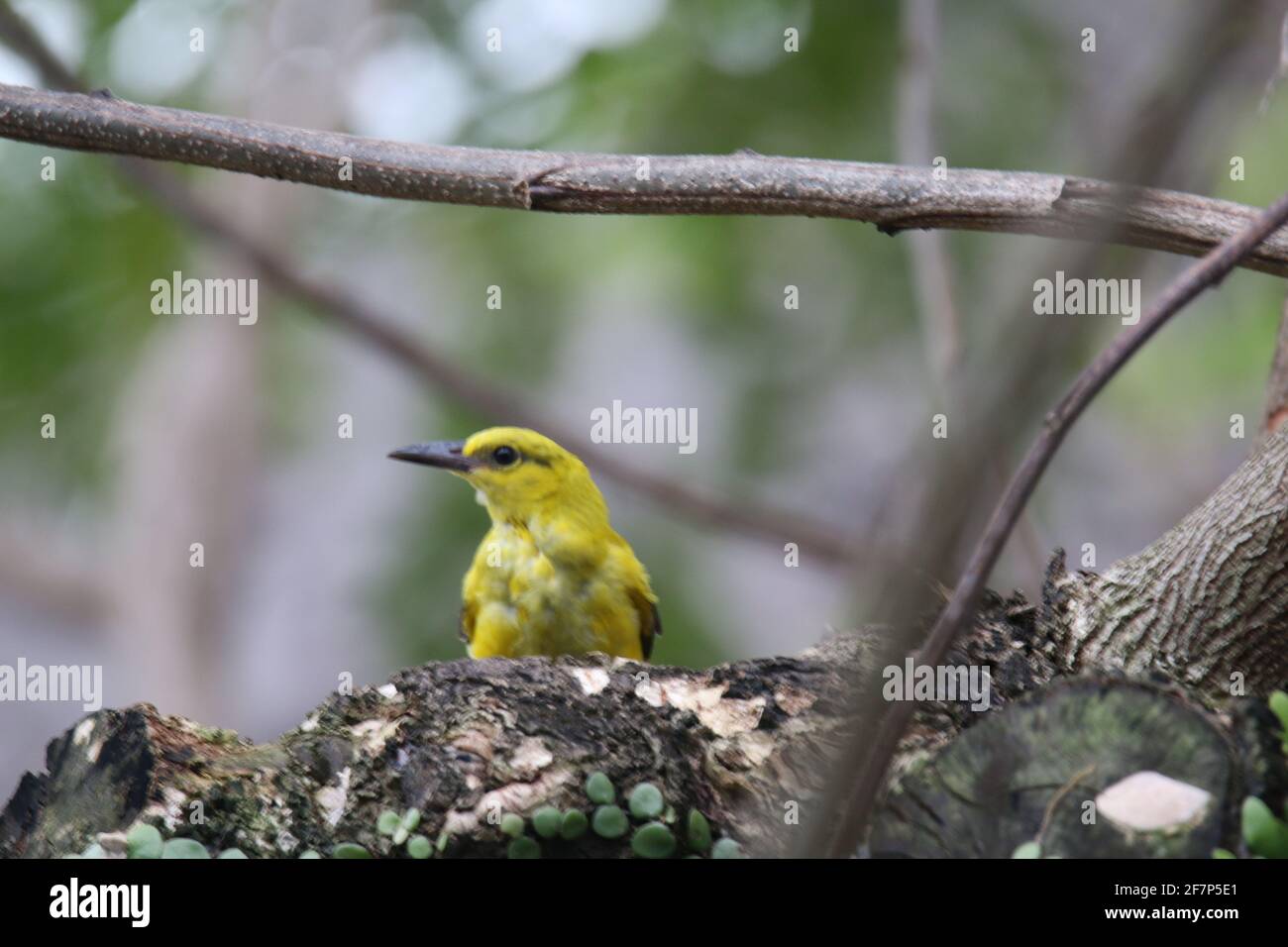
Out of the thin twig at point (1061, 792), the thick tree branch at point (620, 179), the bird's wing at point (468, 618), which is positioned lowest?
the thin twig at point (1061, 792)

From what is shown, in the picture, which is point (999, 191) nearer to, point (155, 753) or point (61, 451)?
point (155, 753)

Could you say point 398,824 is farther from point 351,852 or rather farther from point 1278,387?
point 1278,387

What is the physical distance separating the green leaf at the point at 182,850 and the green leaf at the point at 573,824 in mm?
605

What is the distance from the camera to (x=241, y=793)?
8.49 ft

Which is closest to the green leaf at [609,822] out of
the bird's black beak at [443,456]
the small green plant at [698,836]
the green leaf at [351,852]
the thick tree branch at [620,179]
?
the small green plant at [698,836]

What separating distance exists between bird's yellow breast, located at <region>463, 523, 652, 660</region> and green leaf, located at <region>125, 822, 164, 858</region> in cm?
184

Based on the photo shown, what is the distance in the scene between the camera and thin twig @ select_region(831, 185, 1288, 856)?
180cm

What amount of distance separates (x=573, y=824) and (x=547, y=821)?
5 centimetres

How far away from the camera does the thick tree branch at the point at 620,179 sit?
276 centimetres

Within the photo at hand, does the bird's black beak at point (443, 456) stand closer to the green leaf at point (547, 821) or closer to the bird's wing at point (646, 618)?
the bird's wing at point (646, 618)

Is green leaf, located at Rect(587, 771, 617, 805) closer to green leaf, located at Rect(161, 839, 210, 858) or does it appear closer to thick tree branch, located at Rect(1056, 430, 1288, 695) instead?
→ green leaf, located at Rect(161, 839, 210, 858)

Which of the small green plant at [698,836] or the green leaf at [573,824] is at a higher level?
the green leaf at [573,824]

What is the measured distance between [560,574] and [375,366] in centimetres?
649

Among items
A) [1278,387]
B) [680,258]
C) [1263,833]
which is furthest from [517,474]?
[680,258]
